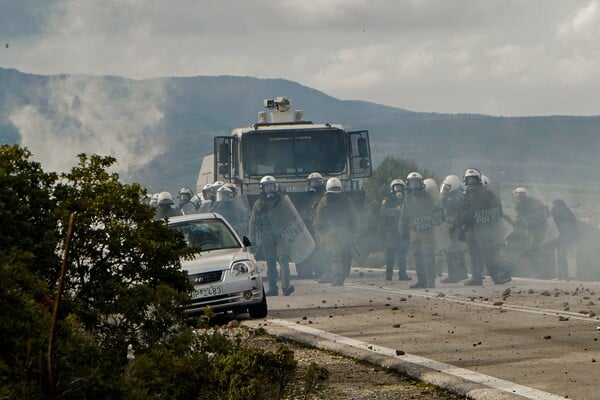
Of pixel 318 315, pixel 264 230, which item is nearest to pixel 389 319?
pixel 318 315

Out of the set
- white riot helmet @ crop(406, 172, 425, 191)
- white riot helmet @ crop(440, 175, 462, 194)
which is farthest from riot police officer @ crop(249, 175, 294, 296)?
white riot helmet @ crop(440, 175, 462, 194)

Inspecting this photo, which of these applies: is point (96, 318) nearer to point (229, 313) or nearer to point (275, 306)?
point (229, 313)

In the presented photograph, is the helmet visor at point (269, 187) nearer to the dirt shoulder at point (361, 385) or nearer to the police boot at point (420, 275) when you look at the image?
the police boot at point (420, 275)

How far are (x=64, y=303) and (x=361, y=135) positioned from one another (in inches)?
852

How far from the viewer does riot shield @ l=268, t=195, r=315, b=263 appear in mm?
26875

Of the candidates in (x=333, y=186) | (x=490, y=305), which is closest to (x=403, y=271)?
(x=333, y=186)

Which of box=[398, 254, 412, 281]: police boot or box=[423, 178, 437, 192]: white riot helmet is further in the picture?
box=[398, 254, 412, 281]: police boot

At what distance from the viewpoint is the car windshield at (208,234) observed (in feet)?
63.2

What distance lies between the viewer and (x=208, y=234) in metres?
19.4

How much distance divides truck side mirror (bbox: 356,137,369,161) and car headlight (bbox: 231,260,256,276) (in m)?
11.2

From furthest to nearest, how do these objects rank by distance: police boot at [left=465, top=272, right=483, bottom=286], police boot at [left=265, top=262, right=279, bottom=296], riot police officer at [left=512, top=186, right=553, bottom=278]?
riot police officer at [left=512, top=186, right=553, bottom=278], police boot at [left=465, top=272, right=483, bottom=286], police boot at [left=265, top=262, right=279, bottom=296]

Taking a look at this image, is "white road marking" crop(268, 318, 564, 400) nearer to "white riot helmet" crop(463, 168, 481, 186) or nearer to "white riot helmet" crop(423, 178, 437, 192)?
"white riot helmet" crop(463, 168, 481, 186)

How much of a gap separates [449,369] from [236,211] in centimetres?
1709

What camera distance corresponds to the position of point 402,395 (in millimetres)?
10336
